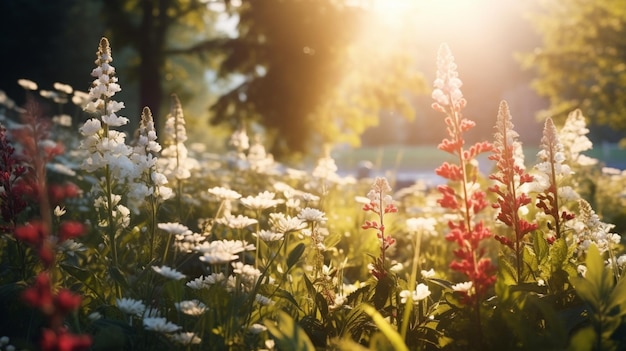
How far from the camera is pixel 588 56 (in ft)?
59.3

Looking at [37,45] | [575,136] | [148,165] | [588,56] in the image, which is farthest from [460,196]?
[37,45]

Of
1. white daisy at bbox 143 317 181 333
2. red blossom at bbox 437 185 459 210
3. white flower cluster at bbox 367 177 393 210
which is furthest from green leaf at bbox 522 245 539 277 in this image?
white daisy at bbox 143 317 181 333

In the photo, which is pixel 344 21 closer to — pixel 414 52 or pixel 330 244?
pixel 414 52

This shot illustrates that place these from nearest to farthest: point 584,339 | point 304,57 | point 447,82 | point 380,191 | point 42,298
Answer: point 42,298 < point 584,339 < point 447,82 < point 380,191 < point 304,57

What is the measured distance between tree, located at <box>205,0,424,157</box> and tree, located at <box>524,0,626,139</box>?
5.32 metres

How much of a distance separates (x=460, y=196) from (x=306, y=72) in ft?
42.1

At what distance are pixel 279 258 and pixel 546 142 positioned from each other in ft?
5.88

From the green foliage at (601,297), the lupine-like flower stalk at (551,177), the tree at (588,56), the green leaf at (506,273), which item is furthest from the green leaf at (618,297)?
the tree at (588,56)

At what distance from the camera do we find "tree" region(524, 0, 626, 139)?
17562mm

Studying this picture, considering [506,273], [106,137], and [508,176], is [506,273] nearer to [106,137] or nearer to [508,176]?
[508,176]

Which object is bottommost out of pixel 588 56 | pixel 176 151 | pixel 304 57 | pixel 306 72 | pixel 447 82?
pixel 176 151

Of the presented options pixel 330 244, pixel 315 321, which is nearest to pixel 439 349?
pixel 315 321

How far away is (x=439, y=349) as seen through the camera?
2.64m

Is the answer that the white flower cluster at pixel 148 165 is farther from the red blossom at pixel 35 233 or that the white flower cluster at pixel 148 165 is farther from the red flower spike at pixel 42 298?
the red flower spike at pixel 42 298
